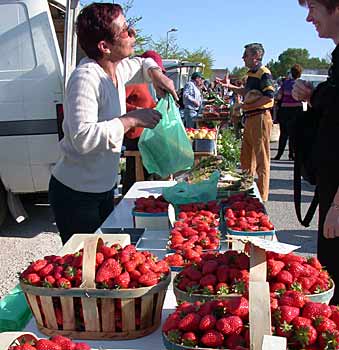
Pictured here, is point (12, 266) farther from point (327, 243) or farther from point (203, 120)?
point (203, 120)

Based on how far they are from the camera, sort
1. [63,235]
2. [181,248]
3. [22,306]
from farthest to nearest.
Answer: [63,235]
[181,248]
[22,306]

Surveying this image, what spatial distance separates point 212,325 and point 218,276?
0.91 feet

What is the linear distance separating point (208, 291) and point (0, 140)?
3.77 m

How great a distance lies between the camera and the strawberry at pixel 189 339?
51.0 inches

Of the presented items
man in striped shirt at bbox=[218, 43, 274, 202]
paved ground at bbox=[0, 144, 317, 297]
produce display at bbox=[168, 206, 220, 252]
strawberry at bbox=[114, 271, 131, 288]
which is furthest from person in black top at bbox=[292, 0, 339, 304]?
man in striped shirt at bbox=[218, 43, 274, 202]

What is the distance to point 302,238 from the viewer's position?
5438 millimetres

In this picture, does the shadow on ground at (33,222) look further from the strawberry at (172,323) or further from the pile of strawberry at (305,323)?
the pile of strawberry at (305,323)

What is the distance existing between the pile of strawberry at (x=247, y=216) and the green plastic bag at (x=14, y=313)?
95 centimetres

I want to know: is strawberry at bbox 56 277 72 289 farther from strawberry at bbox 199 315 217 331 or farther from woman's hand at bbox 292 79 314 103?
woman's hand at bbox 292 79 314 103

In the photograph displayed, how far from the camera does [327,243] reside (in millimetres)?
2297

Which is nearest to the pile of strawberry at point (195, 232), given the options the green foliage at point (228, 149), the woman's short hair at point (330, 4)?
the woman's short hair at point (330, 4)

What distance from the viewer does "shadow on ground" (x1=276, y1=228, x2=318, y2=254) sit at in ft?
16.6

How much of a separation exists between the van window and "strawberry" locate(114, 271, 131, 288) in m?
3.67

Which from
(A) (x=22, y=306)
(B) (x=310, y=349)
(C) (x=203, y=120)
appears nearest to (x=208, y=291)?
(B) (x=310, y=349)
